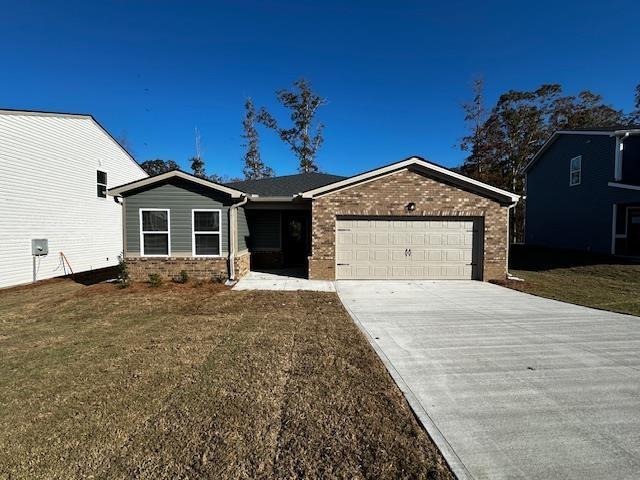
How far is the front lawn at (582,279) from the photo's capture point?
842 cm

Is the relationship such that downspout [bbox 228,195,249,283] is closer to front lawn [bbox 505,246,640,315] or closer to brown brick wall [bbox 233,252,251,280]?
brown brick wall [bbox 233,252,251,280]

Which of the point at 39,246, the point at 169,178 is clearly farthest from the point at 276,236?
the point at 39,246

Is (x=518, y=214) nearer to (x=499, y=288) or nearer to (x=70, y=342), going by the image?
(x=499, y=288)

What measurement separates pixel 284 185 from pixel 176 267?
5.72 m

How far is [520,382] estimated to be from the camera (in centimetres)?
383

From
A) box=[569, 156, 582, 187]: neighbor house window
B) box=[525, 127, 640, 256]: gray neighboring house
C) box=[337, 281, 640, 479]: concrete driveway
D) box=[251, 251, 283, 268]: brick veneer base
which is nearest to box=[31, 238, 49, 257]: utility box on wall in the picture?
box=[251, 251, 283, 268]: brick veneer base

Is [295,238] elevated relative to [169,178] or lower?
lower

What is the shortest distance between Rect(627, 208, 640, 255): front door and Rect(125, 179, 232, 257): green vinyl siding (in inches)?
700

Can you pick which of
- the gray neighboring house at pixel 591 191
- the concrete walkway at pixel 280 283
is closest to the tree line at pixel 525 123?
the gray neighboring house at pixel 591 191

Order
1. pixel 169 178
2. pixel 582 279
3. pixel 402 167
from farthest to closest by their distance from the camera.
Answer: pixel 582 279
pixel 402 167
pixel 169 178

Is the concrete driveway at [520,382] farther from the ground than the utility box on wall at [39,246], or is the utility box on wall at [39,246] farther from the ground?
the utility box on wall at [39,246]

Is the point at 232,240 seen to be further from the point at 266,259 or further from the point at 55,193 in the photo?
the point at 55,193

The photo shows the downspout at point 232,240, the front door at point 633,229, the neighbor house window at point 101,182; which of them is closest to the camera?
the downspout at point 232,240

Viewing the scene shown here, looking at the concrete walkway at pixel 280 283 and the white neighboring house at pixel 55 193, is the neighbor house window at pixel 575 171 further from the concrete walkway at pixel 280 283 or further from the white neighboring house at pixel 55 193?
the white neighboring house at pixel 55 193
